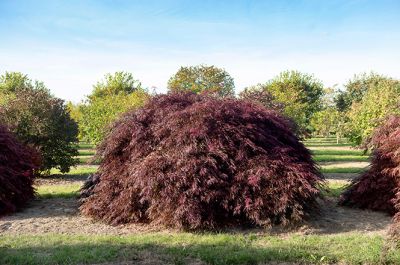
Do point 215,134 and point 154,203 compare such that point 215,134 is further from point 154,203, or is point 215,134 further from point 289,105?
point 289,105

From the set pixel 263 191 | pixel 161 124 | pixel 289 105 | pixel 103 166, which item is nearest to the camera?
pixel 263 191

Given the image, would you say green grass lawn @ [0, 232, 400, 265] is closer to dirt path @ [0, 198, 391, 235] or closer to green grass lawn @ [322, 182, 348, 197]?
dirt path @ [0, 198, 391, 235]

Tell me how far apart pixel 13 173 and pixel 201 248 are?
4830 millimetres

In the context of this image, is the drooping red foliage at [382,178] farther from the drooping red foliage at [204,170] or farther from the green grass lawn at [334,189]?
the drooping red foliage at [204,170]

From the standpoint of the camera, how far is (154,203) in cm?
739

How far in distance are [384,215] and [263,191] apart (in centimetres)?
272

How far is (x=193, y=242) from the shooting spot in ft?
21.2

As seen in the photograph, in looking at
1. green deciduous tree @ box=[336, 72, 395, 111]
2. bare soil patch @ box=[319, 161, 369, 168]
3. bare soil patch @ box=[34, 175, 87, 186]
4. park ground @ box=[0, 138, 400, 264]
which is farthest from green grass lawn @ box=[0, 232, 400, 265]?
green deciduous tree @ box=[336, 72, 395, 111]

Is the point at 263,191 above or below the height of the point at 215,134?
below

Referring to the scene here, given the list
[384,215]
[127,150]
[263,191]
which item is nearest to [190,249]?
[263,191]

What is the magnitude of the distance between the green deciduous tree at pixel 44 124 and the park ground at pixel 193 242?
5.71 m

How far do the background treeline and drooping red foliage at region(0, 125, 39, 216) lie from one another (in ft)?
5.06

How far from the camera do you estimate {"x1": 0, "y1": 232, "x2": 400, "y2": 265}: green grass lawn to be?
5.58 metres

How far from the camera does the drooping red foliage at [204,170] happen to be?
7246mm
